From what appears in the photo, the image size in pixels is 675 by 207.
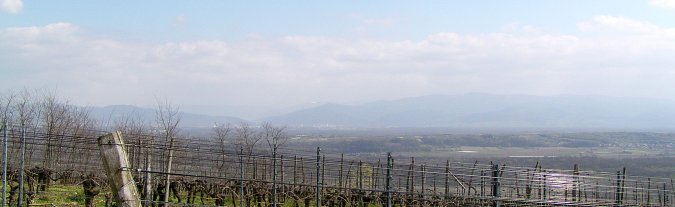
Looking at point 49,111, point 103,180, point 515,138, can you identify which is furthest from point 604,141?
point 103,180

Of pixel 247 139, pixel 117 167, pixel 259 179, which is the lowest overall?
pixel 259 179

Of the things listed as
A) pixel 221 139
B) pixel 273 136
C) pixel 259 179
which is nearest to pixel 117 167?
pixel 259 179

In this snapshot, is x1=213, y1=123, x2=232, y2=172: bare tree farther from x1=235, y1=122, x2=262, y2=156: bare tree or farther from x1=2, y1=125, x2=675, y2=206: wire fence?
x1=235, y1=122, x2=262, y2=156: bare tree

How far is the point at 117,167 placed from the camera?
6758 millimetres

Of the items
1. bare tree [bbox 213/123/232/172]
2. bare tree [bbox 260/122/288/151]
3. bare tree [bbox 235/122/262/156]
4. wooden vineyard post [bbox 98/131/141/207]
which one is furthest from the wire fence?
bare tree [bbox 235/122/262/156]

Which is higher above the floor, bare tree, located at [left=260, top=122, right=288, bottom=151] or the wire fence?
bare tree, located at [left=260, top=122, right=288, bottom=151]

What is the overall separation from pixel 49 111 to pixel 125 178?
884 inches

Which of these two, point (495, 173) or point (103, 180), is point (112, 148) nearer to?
point (495, 173)

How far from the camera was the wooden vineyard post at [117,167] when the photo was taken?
6.76 meters

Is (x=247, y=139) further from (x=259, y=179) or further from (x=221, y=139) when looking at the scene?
(x=259, y=179)

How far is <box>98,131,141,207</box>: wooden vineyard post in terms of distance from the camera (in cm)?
676

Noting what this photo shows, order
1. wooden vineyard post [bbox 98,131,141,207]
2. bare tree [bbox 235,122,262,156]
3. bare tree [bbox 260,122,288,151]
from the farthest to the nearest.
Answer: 1. bare tree [bbox 235,122,262,156]
2. bare tree [bbox 260,122,288,151]
3. wooden vineyard post [bbox 98,131,141,207]

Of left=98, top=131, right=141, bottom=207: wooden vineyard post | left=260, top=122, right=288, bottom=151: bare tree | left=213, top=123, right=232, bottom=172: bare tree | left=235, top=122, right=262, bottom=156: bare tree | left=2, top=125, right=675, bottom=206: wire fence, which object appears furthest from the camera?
left=235, top=122, right=262, bottom=156: bare tree

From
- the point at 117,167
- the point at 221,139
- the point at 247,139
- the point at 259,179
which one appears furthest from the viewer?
the point at 247,139
